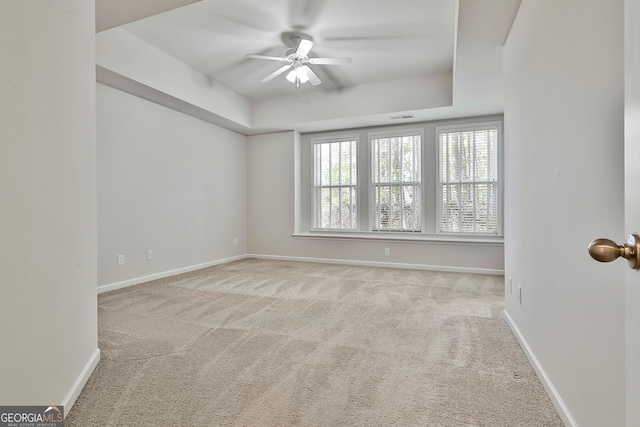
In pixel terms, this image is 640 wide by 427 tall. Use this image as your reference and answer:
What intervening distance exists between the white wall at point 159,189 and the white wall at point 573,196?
4.09 meters

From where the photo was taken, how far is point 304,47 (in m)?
3.29

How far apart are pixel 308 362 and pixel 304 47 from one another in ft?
9.65

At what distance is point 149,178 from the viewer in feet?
13.8

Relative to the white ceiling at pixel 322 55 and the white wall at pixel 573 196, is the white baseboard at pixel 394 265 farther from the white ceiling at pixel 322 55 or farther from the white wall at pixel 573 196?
the white wall at pixel 573 196

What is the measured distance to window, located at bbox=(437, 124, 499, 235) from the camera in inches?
193

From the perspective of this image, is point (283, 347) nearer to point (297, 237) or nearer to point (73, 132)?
point (73, 132)

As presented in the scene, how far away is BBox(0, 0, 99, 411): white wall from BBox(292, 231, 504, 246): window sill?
13.5ft

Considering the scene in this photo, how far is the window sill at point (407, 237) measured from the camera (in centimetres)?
477

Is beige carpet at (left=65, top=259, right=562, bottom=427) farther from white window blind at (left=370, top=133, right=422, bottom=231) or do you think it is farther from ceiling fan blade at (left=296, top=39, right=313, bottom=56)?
ceiling fan blade at (left=296, top=39, right=313, bottom=56)

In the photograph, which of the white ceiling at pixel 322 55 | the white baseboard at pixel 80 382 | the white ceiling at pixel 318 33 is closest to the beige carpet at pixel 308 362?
the white baseboard at pixel 80 382

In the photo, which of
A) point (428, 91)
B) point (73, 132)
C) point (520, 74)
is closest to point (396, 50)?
point (428, 91)

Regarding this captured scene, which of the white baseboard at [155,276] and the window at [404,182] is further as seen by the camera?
the window at [404,182]

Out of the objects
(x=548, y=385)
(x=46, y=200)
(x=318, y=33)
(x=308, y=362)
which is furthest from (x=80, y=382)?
(x=318, y=33)

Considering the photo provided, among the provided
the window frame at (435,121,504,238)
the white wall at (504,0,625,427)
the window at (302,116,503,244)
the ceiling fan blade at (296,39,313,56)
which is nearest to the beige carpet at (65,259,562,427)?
the white wall at (504,0,625,427)
